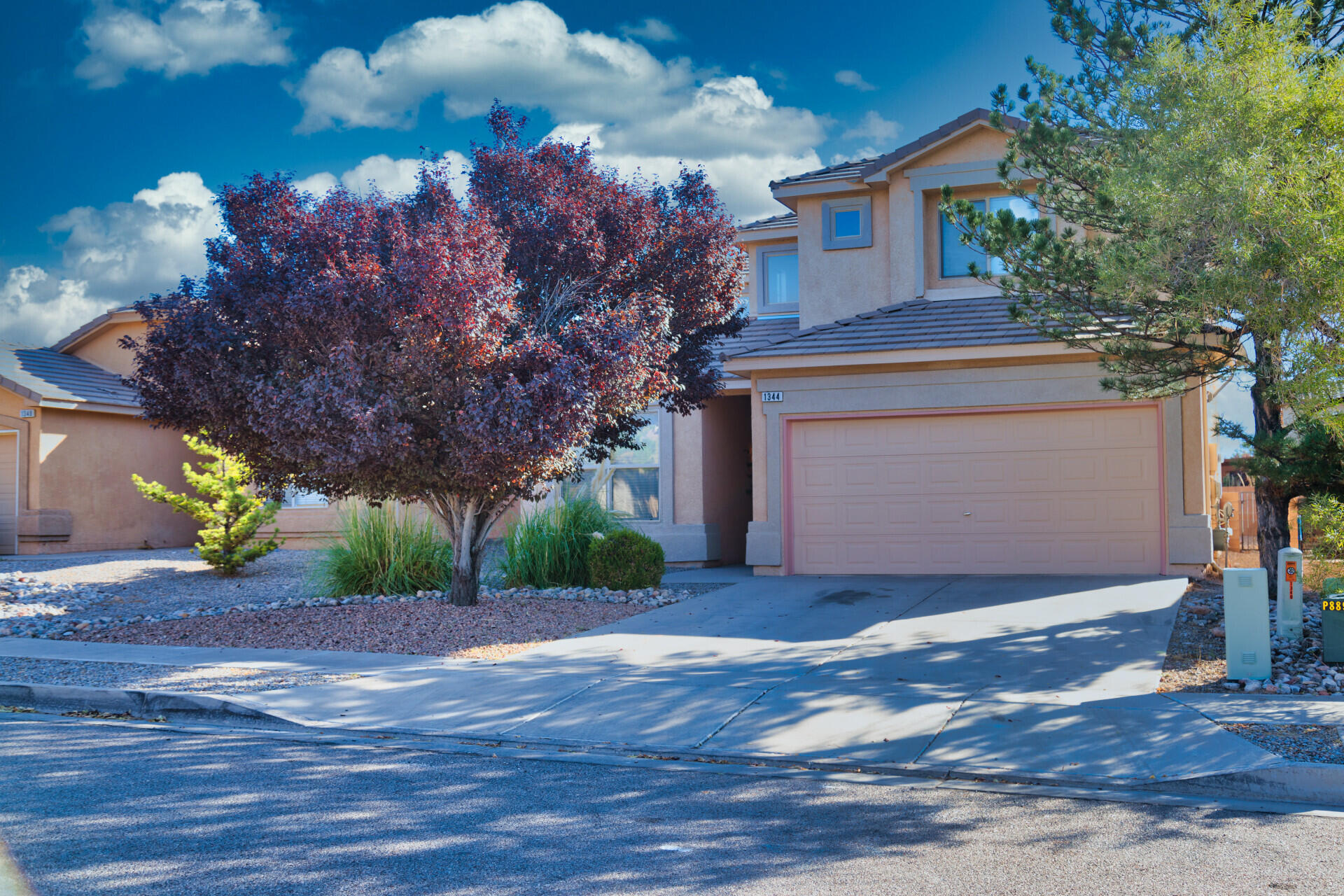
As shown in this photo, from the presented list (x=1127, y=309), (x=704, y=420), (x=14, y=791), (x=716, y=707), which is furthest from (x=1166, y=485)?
(x=14, y=791)

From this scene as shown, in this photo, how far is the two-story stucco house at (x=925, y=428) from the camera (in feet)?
45.1

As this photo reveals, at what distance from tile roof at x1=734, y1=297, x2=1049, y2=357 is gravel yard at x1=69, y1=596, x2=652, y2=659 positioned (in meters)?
4.74

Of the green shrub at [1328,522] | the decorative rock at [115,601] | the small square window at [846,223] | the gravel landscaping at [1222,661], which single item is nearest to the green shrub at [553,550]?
the decorative rock at [115,601]

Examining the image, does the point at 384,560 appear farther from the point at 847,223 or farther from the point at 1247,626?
the point at 1247,626

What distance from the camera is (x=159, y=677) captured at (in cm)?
908

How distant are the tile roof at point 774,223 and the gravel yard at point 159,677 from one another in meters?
12.0

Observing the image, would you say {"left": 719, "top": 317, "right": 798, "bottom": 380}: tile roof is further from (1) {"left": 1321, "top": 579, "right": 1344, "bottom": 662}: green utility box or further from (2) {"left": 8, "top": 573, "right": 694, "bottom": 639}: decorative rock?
(1) {"left": 1321, "top": 579, "right": 1344, "bottom": 662}: green utility box

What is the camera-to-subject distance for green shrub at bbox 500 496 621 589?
14.6 metres

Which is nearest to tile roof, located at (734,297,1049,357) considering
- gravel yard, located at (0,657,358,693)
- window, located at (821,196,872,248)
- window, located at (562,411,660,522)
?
window, located at (821,196,872,248)

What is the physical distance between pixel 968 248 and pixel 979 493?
4.20m

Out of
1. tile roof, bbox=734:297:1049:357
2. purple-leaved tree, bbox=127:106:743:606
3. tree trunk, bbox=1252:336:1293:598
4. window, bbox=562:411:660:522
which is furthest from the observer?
window, bbox=562:411:660:522

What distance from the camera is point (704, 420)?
1766cm

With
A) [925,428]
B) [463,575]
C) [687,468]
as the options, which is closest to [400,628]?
[463,575]

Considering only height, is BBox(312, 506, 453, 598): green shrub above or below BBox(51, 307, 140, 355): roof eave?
below
